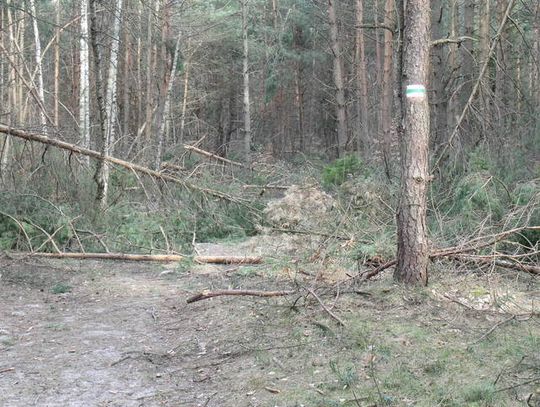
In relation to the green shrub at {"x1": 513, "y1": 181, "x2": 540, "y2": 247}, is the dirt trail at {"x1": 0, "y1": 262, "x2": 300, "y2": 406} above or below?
below

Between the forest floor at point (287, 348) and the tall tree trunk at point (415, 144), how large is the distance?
352 mm

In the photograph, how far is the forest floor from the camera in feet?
12.5

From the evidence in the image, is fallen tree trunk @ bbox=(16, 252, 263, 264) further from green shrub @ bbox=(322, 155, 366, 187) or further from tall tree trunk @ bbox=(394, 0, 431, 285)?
green shrub @ bbox=(322, 155, 366, 187)

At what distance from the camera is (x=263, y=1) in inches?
1035

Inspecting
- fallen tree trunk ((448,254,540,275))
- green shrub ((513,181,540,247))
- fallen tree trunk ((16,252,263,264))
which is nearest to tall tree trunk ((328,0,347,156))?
fallen tree trunk ((16,252,263,264))

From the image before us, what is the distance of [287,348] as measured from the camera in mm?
4727

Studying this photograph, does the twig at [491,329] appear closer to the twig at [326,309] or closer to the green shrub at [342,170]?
the twig at [326,309]

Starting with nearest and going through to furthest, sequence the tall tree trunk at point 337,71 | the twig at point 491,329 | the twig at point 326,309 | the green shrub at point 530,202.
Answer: the twig at point 491,329 < the twig at point 326,309 < the green shrub at point 530,202 < the tall tree trunk at point 337,71

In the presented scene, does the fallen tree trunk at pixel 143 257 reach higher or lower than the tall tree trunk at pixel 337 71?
lower

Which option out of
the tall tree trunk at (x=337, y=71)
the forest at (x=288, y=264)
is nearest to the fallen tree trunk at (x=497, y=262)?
the forest at (x=288, y=264)

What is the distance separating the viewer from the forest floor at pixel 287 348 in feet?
12.5

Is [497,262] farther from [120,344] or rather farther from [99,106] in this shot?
[99,106]

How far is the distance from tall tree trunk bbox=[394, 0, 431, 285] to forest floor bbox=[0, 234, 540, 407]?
352 mm

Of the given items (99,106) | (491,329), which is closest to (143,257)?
(99,106)
